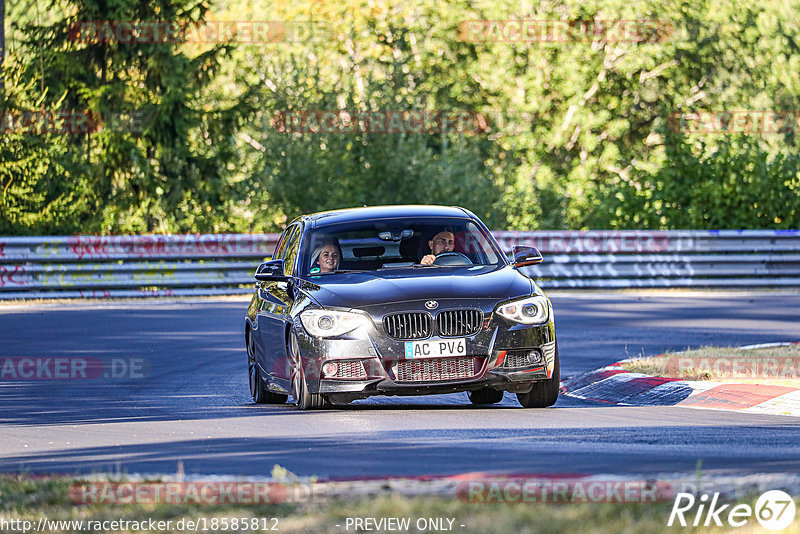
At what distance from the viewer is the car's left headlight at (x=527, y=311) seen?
11523 mm

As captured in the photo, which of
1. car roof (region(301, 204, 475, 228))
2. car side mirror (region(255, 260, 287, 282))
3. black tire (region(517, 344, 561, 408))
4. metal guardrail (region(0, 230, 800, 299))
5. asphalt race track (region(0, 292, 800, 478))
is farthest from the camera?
metal guardrail (region(0, 230, 800, 299))

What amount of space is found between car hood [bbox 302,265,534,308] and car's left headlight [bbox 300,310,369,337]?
0.08 m

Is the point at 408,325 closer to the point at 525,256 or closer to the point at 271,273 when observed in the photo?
the point at 525,256

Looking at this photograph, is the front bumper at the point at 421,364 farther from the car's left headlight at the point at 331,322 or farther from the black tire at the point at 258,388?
the black tire at the point at 258,388

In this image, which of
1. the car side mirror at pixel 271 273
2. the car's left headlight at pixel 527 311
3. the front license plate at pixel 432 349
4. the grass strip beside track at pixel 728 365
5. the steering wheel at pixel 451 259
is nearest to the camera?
the front license plate at pixel 432 349

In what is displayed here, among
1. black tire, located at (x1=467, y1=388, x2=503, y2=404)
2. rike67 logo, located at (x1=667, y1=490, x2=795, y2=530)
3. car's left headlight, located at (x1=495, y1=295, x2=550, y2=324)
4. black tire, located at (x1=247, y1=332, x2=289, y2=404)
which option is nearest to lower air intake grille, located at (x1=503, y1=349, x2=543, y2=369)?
car's left headlight, located at (x1=495, y1=295, x2=550, y2=324)

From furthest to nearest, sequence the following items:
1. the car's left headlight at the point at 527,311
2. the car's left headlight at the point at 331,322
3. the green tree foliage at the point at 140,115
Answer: the green tree foliage at the point at 140,115 → the car's left headlight at the point at 527,311 → the car's left headlight at the point at 331,322

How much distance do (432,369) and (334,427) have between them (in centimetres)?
100

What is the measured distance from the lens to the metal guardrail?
1061 inches

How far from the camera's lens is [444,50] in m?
52.9

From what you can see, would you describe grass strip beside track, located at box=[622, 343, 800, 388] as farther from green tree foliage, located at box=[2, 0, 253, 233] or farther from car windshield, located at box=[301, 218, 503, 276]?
green tree foliage, located at box=[2, 0, 253, 233]

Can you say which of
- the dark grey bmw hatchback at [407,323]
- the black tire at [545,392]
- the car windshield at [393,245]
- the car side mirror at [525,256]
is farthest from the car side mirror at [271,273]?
the black tire at [545,392]

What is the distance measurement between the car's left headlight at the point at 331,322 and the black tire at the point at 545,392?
1.55 m

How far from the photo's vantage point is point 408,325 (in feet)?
37.3
